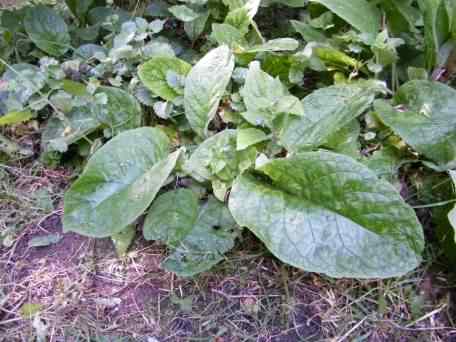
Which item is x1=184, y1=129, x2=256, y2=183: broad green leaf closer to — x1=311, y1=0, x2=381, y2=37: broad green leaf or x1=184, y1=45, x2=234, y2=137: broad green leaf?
x1=184, y1=45, x2=234, y2=137: broad green leaf

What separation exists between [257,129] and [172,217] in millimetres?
291

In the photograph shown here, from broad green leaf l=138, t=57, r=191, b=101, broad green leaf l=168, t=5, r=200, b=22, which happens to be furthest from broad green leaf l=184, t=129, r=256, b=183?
broad green leaf l=168, t=5, r=200, b=22

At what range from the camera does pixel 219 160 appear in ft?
3.28

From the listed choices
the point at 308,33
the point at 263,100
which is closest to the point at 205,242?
the point at 263,100

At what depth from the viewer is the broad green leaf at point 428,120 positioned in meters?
1.04

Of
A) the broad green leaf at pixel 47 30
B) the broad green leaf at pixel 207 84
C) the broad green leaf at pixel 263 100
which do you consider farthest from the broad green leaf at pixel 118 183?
the broad green leaf at pixel 47 30

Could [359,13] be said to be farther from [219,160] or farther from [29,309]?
[29,309]

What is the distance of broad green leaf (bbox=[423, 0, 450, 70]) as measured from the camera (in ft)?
3.70

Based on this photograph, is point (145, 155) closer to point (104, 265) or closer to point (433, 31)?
point (104, 265)

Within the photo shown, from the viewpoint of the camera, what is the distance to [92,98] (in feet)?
3.67

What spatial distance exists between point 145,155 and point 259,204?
306 mm

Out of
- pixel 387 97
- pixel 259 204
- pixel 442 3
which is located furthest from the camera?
pixel 387 97

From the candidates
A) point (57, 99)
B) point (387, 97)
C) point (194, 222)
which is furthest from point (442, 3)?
point (57, 99)

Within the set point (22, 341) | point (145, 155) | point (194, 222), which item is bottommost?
point (22, 341)
